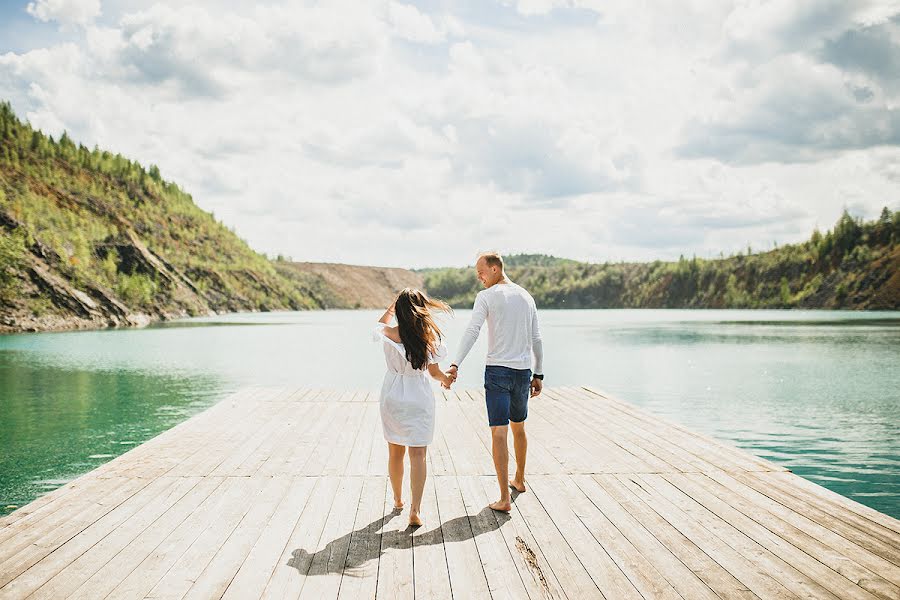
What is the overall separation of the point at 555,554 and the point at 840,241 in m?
126

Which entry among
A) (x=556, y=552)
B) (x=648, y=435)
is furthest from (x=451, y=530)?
(x=648, y=435)

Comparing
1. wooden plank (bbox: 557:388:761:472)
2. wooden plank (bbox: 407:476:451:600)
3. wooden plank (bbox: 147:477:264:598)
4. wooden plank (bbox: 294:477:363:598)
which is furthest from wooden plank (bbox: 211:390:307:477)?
wooden plank (bbox: 557:388:761:472)

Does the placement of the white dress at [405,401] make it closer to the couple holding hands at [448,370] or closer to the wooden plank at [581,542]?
the couple holding hands at [448,370]

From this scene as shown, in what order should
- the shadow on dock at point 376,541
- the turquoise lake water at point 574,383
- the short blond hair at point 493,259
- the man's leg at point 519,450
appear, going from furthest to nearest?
1. the turquoise lake water at point 574,383
2. the man's leg at point 519,450
3. the short blond hair at point 493,259
4. the shadow on dock at point 376,541

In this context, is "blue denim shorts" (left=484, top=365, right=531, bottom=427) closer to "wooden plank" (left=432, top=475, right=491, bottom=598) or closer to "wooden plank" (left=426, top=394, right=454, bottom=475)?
"wooden plank" (left=432, top=475, right=491, bottom=598)

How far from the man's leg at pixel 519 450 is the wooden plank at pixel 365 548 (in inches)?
45.2

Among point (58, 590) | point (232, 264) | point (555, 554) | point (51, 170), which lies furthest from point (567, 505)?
point (232, 264)

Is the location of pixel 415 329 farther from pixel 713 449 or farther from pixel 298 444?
pixel 713 449

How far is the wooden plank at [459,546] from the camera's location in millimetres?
3832

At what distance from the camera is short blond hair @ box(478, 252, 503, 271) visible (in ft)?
17.1

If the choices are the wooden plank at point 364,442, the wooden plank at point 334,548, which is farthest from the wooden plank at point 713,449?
the wooden plank at point 334,548

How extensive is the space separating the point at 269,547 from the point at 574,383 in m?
18.5

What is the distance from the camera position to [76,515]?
5.09 m

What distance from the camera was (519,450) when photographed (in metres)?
5.62
